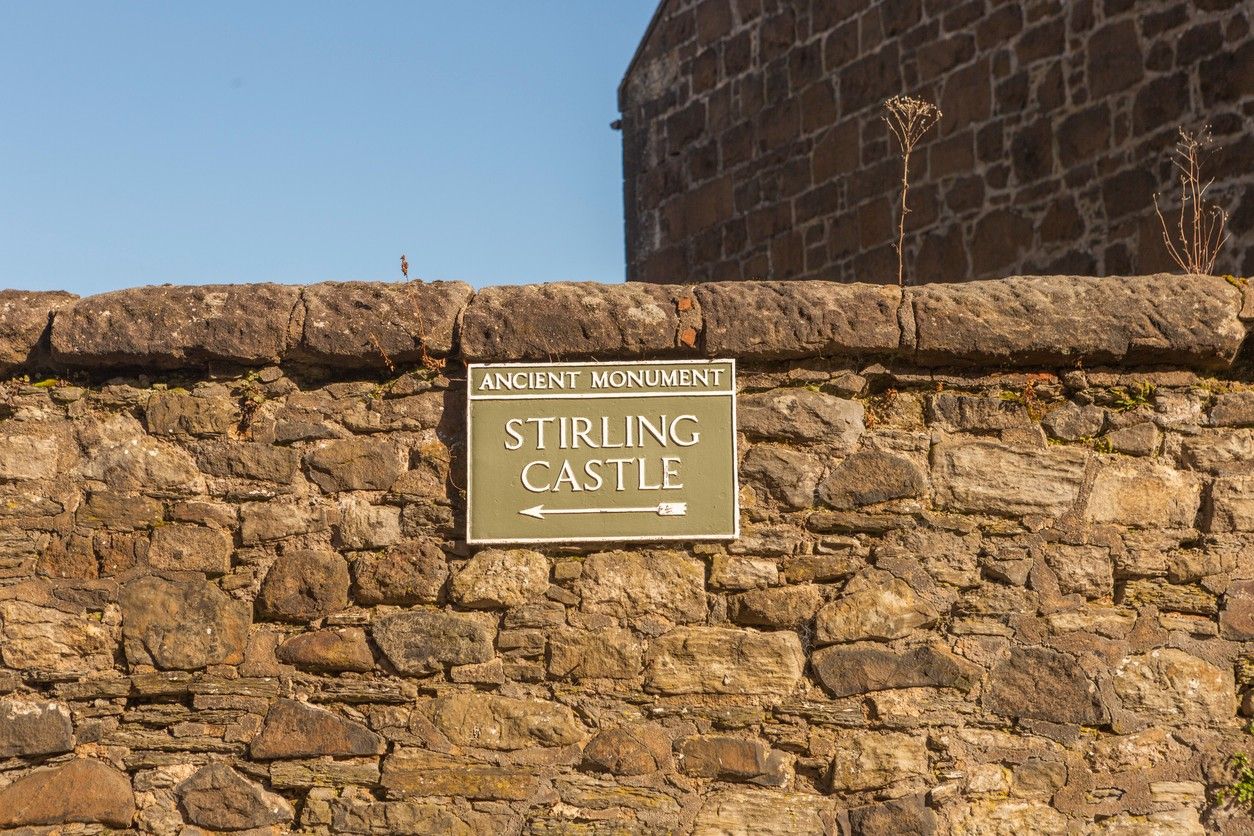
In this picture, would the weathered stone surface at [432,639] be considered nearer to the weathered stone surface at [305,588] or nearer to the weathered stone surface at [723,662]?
the weathered stone surface at [305,588]

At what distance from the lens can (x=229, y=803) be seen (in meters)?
3.81

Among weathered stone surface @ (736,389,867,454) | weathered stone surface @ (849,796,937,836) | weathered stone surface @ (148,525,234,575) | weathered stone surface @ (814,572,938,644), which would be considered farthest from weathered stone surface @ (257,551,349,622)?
weathered stone surface @ (849,796,937,836)

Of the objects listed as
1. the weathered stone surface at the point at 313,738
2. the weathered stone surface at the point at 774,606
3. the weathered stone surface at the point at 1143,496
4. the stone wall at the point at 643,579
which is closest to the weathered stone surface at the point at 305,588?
the stone wall at the point at 643,579

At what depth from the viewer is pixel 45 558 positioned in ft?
13.0

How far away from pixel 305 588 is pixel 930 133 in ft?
18.5

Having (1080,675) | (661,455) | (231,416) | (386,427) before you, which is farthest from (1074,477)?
(231,416)

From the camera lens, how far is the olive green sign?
12.9 feet

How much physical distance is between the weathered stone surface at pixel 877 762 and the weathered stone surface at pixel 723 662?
221 mm

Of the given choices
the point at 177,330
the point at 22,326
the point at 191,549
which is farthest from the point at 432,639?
the point at 22,326

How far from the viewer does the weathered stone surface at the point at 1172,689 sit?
3.88 metres

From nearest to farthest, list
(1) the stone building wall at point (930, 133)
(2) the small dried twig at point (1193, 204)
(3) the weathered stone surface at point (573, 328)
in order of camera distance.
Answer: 1. (3) the weathered stone surface at point (573, 328)
2. (2) the small dried twig at point (1193, 204)
3. (1) the stone building wall at point (930, 133)

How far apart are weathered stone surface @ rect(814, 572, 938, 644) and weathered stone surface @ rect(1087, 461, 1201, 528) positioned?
0.53 metres

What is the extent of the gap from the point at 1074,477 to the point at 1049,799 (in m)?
0.82

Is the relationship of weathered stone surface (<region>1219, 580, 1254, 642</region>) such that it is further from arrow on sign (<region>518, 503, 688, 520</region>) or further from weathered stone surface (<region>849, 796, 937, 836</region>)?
arrow on sign (<region>518, 503, 688, 520</region>)
